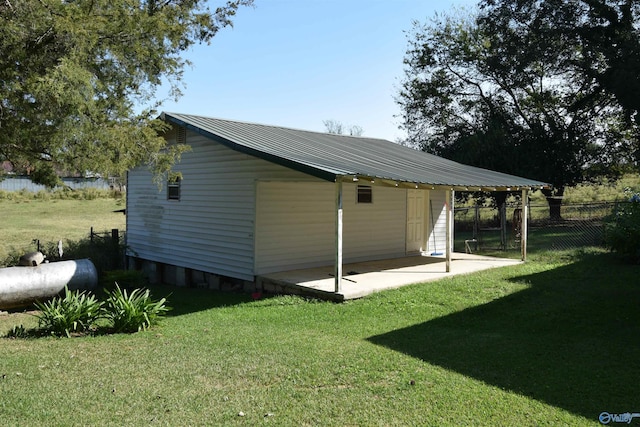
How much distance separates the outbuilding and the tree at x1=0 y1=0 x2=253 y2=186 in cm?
222

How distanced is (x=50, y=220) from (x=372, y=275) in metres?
19.4

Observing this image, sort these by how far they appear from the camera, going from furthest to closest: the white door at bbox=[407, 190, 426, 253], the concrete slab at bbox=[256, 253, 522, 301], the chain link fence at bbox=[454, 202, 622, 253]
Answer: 1. the chain link fence at bbox=[454, 202, 622, 253]
2. the white door at bbox=[407, 190, 426, 253]
3. the concrete slab at bbox=[256, 253, 522, 301]

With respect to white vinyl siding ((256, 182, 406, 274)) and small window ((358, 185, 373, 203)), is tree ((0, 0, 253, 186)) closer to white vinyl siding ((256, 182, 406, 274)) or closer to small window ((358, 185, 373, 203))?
white vinyl siding ((256, 182, 406, 274))

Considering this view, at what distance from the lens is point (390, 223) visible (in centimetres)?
1370

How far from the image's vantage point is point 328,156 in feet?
35.6

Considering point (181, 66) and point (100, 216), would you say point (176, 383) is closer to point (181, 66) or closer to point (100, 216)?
point (181, 66)

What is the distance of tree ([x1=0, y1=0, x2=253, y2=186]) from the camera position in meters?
6.59

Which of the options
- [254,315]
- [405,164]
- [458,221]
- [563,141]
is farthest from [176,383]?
[563,141]

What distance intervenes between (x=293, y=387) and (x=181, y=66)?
7.34 meters

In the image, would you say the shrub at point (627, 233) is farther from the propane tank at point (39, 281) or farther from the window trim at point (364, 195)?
the propane tank at point (39, 281)

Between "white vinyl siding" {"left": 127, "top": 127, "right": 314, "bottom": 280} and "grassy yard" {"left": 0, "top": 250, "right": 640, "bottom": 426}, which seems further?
"white vinyl siding" {"left": 127, "top": 127, "right": 314, "bottom": 280}

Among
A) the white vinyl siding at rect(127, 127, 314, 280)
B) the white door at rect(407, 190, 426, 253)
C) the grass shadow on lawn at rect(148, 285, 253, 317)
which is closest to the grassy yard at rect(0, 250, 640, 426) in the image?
the grass shadow on lawn at rect(148, 285, 253, 317)

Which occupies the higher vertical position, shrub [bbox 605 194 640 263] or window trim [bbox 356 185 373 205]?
window trim [bbox 356 185 373 205]

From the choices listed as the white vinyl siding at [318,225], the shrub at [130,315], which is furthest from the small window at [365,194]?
the shrub at [130,315]
